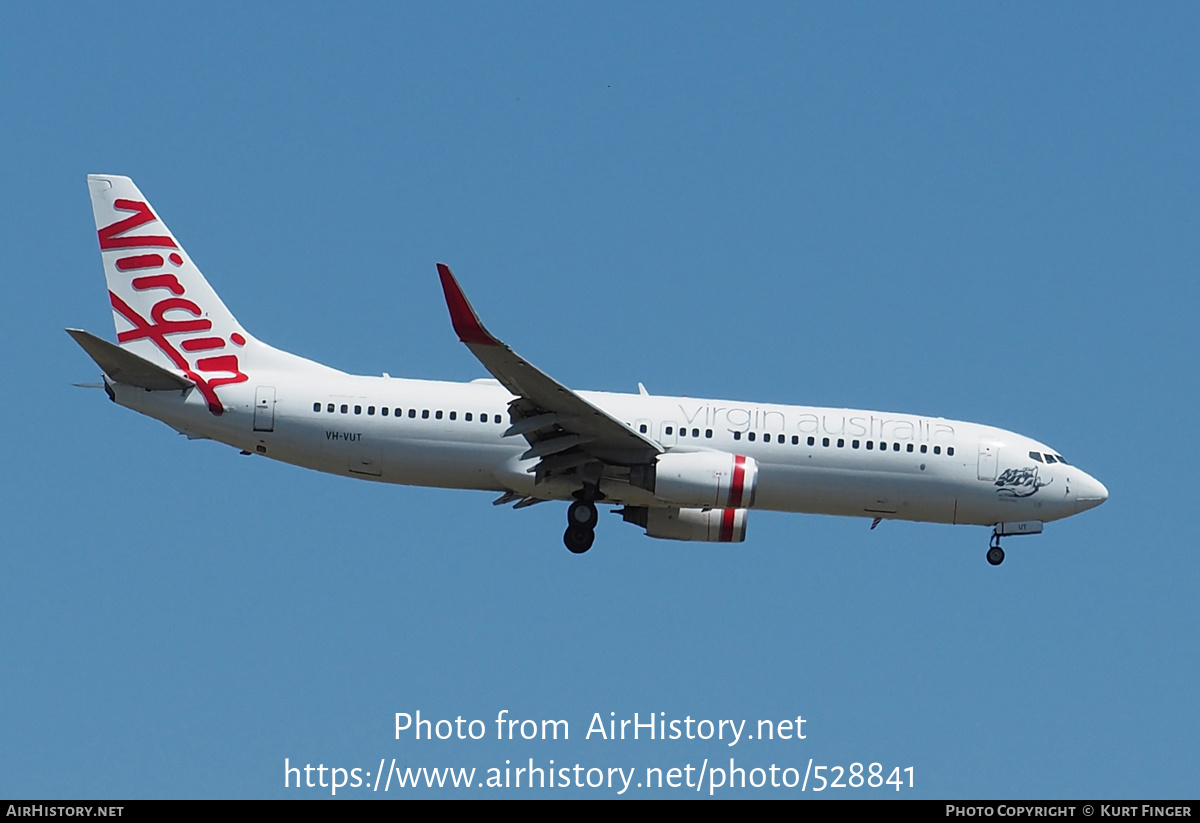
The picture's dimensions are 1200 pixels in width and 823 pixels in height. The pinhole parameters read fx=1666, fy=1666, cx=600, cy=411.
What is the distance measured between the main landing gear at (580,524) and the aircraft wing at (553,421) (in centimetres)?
96

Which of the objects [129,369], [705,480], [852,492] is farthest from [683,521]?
[129,369]

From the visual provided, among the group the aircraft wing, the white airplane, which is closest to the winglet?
the aircraft wing

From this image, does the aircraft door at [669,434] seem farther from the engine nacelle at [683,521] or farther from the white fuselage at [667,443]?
the engine nacelle at [683,521]

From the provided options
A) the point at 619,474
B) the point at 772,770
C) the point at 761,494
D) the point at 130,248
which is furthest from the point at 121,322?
the point at 772,770

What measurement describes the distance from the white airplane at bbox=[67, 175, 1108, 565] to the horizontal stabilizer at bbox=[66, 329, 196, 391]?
42 millimetres

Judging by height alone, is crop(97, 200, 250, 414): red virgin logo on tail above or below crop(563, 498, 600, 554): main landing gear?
above

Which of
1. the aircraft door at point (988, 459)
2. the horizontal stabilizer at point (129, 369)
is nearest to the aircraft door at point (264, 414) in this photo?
the horizontal stabilizer at point (129, 369)

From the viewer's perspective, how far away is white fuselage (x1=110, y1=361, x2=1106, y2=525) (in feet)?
115

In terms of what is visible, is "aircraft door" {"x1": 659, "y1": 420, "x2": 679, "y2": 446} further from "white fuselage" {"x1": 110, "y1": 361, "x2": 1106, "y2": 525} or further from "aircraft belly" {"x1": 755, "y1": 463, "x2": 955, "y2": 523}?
"aircraft belly" {"x1": 755, "y1": 463, "x2": 955, "y2": 523}

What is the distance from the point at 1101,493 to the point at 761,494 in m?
7.96

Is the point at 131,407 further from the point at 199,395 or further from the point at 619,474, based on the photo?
the point at 619,474

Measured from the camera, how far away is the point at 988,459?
36812 millimetres

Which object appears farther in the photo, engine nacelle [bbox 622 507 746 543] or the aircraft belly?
engine nacelle [bbox 622 507 746 543]

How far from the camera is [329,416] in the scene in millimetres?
35219
